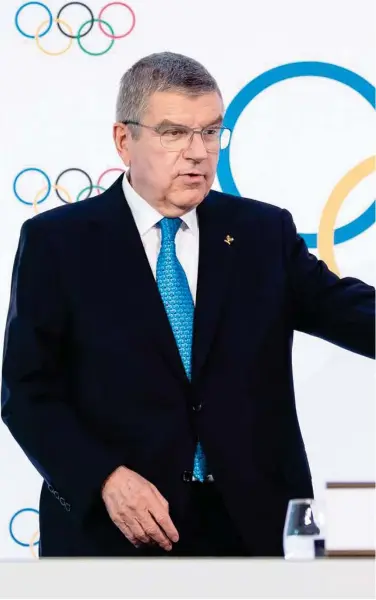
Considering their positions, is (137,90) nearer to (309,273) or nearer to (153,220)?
(153,220)

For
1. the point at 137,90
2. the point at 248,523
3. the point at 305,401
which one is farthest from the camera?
the point at 305,401

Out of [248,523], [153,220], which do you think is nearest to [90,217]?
[153,220]

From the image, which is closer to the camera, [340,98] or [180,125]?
[180,125]

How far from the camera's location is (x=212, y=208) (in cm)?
253

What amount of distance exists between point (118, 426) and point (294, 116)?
4.65 feet

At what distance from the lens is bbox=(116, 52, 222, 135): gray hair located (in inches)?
93.1

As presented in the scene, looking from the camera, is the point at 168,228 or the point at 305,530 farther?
the point at 168,228

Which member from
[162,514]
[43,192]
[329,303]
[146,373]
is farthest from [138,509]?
[43,192]

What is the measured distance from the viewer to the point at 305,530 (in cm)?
174

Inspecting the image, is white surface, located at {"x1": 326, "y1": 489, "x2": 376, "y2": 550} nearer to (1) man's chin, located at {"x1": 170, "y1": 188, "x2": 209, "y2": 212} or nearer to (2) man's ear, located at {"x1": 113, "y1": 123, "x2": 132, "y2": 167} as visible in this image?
(1) man's chin, located at {"x1": 170, "y1": 188, "x2": 209, "y2": 212}

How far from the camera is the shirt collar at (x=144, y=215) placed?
2445 mm

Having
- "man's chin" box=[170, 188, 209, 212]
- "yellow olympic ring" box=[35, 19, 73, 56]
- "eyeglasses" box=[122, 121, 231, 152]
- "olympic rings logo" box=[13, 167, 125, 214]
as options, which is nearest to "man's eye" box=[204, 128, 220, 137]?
"eyeglasses" box=[122, 121, 231, 152]

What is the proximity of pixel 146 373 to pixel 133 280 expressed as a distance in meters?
0.20

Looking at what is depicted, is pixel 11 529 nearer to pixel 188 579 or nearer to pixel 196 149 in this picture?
pixel 196 149
